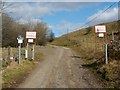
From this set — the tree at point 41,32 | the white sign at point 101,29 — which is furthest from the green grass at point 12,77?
the tree at point 41,32

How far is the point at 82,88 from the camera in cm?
1359

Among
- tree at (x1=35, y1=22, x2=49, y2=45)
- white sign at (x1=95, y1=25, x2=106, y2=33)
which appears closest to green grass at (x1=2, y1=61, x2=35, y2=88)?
white sign at (x1=95, y1=25, x2=106, y2=33)

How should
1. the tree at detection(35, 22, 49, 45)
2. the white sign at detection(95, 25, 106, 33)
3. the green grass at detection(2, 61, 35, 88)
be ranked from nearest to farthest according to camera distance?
the green grass at detection(2, 61, 35, 88)
the white sign at detection(95, 25, 106, 33)
the tree at detection(35, 22, 49, 45)

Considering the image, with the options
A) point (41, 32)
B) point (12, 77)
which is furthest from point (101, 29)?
point (41, 32)

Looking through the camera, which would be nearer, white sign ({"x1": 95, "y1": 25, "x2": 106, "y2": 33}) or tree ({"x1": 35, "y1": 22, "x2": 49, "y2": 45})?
white sign ({"x1": 95, "y1": 25, "x2": 106, "y2": 33})

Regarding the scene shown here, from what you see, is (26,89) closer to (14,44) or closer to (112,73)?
(112,73)

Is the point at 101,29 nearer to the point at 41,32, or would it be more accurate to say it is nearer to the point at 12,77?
the point at 12,77

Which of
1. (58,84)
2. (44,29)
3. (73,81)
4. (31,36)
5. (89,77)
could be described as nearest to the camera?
(58,84)

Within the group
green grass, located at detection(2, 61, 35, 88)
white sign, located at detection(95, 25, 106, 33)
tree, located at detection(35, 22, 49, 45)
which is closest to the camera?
green grass, located at detection(2, 61, 35, 88)

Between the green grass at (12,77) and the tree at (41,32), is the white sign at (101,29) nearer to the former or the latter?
the green grass at (12,77)

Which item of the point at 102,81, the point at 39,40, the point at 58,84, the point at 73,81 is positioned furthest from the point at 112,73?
the point at 39,40

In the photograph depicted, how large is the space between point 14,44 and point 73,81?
43.3 m

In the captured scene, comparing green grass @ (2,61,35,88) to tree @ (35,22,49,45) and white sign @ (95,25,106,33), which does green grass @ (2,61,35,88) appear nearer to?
white sign @ (95,25,106,33)

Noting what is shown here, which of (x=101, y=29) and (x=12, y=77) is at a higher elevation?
(x=101, y=29)
